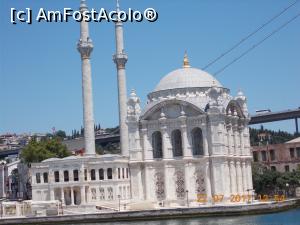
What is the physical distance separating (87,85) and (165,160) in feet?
40.4

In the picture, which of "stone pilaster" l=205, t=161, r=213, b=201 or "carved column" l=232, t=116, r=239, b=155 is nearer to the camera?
"stone pilaster" l=205, t=161, r=213, b=201

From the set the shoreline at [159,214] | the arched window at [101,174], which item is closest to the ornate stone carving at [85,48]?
the arched window at [101,174]

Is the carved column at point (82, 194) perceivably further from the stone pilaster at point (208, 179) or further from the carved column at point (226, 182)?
the carved column at point (226, 182)

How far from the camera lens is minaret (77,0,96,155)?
70500mm

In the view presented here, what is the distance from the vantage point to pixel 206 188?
65250 millimetres

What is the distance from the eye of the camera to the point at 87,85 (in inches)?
2798

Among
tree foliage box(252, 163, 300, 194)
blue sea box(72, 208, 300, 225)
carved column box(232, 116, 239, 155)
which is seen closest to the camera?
blue sea box(72, 208, 300, 225)

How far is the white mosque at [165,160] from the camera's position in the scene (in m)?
65.2

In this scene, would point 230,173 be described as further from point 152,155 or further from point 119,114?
point 119,114

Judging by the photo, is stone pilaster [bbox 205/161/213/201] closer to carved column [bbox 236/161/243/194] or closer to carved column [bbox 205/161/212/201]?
carved column [bbox 205/161/212/201]

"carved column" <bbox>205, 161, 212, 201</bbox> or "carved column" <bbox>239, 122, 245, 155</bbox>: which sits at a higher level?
"carved column" <bbox>239, 122, 245, 155</bbox>

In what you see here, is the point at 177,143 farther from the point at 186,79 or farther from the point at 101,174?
the point at 101,174

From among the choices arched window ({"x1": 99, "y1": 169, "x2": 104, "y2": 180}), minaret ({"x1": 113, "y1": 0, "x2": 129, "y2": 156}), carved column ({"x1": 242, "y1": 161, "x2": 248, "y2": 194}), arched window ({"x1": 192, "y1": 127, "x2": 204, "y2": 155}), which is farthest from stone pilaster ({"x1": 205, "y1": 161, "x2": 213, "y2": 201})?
minaret ({"x1": 113, "y1": 0, "x2": 129, "y2": 156})

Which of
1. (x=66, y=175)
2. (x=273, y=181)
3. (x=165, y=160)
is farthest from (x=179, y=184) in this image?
(x=273, y=181)
